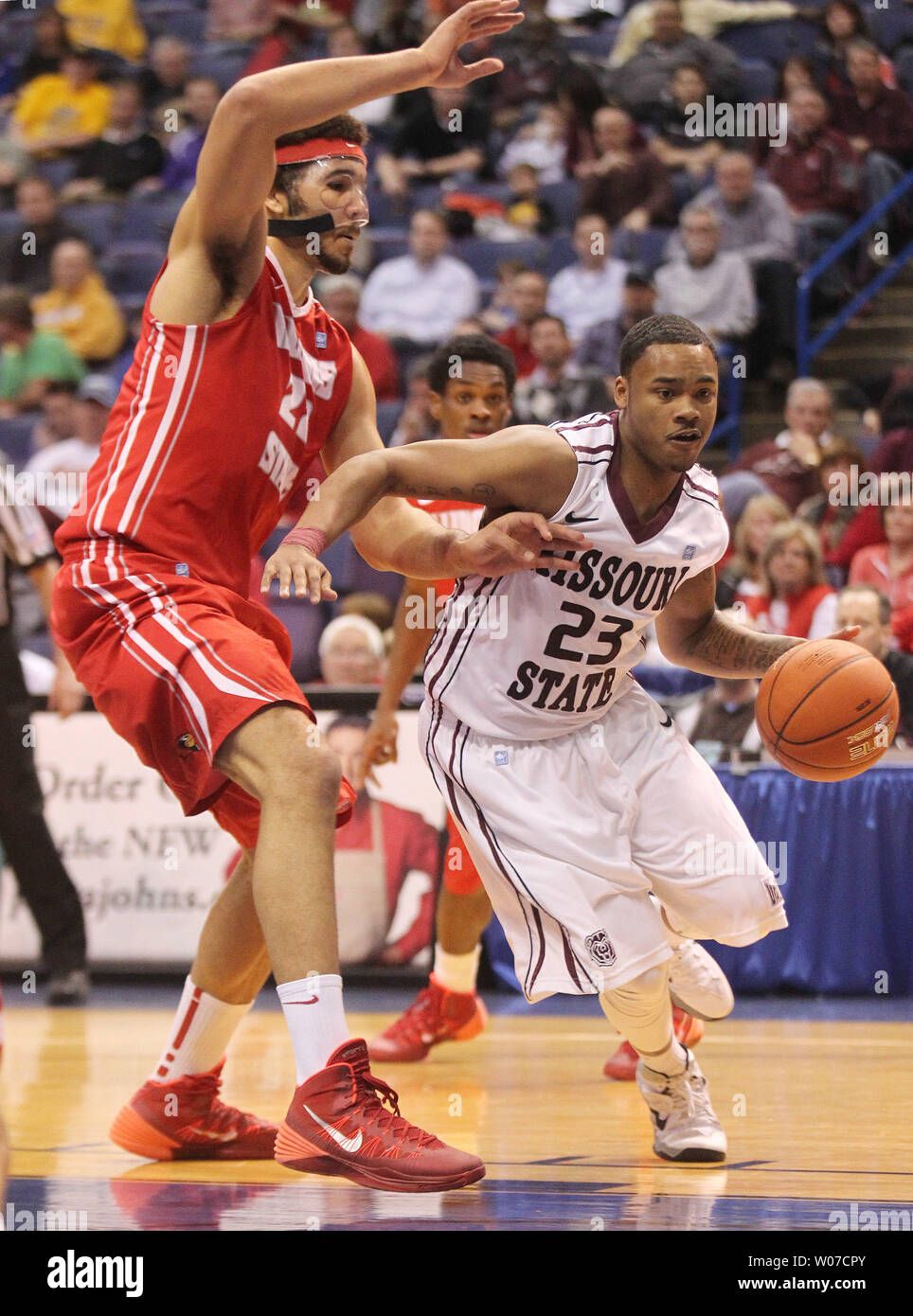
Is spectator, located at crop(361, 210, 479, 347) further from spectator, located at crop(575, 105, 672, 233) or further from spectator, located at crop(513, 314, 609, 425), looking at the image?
spectator, located at crop(513, 314, 609, 425)

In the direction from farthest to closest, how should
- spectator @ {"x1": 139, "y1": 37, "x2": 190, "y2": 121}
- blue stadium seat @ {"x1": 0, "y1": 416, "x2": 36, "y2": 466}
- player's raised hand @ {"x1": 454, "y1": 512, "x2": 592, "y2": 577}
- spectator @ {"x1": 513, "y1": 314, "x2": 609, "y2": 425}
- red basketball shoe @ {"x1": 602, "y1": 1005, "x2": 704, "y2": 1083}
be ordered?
spectator @ {"x1": 139, "y1": 37, "x2": 190, "y2": 121} < blue stadium seat @ {"x1": 0, "y1": 416, "x2": 36, "y2": 466} < spectator @ {"x1": 513, "y1": 314, "x2": 609, "y2": 425} < red basketball shoe @ {"x1": 602, "y1": 1005, "x2": 704, "y2": 1083} < player's raised hand @ {"x1": 454, "y1": 512, "x2": 592, "y2": 577}

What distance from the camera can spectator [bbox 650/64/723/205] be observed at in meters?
11.0

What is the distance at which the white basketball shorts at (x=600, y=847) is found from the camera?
3.81m

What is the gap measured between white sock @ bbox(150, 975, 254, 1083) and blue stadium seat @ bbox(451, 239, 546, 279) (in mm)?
7800

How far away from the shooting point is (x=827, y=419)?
895 cm

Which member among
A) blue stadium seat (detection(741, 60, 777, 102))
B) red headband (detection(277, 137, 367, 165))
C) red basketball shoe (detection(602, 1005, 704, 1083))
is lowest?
red basketball shoe (detection(602, 1005, 704, 1083))

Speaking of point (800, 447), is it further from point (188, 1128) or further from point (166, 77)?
point (166, 77)

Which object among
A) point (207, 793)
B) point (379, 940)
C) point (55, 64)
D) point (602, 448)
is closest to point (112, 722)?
point (207, 793)

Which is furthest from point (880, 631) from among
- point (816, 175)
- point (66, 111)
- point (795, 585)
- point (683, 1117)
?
point (66, 111)

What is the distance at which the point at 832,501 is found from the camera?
A: 8672 mm

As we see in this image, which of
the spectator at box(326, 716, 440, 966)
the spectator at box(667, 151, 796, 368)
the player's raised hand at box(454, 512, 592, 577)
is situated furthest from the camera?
the spectator at box(667, 151, 796, 368)

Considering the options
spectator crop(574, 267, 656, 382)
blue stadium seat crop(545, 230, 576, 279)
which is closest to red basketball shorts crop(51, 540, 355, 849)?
spectator crop(574, 267, 656, 382)
